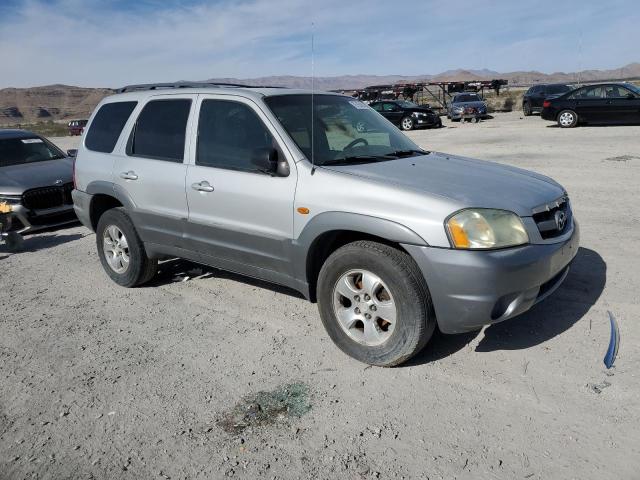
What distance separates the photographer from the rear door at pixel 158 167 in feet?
15.5

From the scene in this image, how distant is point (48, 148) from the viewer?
390 inches

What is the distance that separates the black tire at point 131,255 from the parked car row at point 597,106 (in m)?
18.0

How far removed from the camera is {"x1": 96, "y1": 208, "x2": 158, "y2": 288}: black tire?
5270 mm

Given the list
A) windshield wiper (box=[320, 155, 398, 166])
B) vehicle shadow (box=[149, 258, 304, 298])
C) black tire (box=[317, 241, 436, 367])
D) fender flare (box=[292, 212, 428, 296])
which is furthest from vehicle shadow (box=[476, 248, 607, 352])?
vehicle shadow (box=[149, 258, 304, 298])

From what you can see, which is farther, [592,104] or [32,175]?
[592,104]

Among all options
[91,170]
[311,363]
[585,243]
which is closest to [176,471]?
[311,363]

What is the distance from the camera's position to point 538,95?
87.2 feet

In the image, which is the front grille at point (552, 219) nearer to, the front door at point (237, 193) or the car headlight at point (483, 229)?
the car headlight at point (483, 229)

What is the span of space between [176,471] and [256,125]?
8.25 feet

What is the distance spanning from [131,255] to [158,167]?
1.00m

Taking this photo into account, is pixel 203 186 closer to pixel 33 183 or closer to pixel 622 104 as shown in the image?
pixel 33 183

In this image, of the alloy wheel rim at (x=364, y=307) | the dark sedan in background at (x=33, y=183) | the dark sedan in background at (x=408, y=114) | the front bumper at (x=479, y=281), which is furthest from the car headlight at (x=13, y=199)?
the dark sedan in background at (x=408, y=114)

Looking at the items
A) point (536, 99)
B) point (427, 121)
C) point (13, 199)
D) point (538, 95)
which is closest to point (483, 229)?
point (13, 199)

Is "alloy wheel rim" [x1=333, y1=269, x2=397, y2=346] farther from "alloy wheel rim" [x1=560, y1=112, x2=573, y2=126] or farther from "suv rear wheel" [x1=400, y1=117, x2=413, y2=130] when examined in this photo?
"suv rear wheel" [x1=400, y1=117, x2=413, y2=130]
